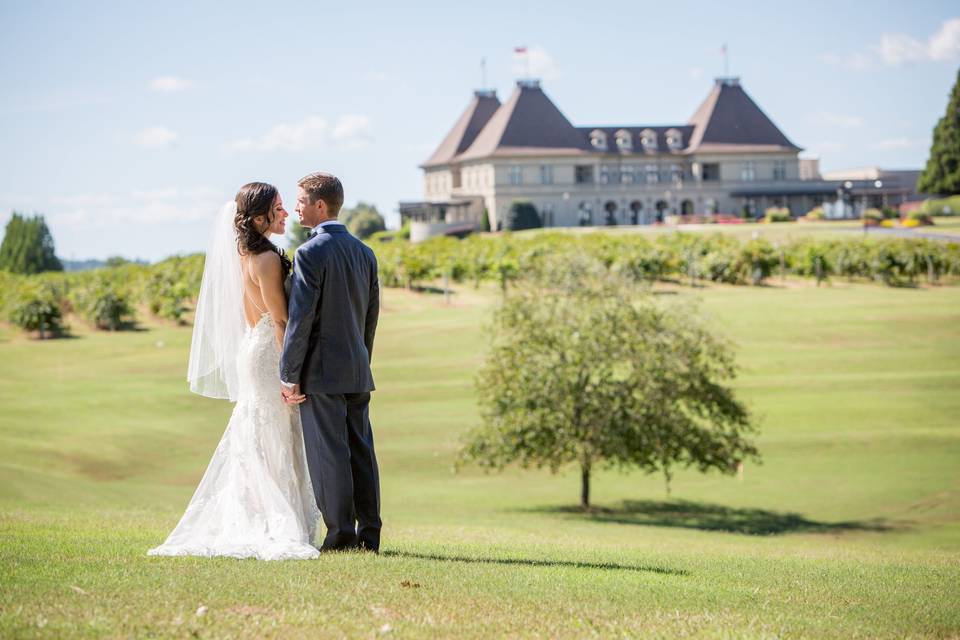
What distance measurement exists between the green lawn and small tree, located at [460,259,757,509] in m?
1.16

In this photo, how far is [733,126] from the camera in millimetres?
106438

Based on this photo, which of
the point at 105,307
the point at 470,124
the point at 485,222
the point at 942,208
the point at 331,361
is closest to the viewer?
the point at 331,361

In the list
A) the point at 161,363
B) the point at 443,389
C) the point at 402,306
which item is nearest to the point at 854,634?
the point at 443,389

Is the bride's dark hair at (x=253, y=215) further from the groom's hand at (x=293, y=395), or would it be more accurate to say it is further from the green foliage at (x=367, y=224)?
the green foliage at (x=367, y=224)

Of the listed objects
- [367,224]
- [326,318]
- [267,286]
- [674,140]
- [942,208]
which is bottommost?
[326,318]

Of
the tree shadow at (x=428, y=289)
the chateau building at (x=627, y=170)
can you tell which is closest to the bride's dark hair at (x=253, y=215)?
the tree shadow at (x=428, y=289)

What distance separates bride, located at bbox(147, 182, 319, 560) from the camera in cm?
786

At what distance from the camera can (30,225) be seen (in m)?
115

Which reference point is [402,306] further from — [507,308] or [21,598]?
[21,598]

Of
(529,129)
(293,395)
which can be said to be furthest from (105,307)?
(529,129)

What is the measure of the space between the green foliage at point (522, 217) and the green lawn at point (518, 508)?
3829 centimetres

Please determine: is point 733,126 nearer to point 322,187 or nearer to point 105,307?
point 105,307

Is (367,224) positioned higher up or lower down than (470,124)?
lower down

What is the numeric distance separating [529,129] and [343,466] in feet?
318
